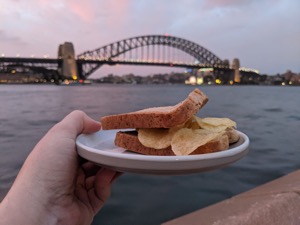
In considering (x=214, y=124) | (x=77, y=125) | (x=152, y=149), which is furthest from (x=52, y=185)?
(x=214, y=124)

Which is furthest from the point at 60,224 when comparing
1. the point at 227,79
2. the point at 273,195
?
the point at 227,79

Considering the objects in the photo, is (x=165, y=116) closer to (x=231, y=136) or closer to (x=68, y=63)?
(x=231, y=136)

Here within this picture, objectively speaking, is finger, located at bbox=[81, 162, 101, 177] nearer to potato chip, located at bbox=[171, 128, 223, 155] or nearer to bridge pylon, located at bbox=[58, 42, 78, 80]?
potato chip, located at bbox=[171, 128, 223, 155]

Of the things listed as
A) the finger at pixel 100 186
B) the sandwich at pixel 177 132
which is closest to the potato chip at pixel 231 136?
the sandwich at pixel 177 132

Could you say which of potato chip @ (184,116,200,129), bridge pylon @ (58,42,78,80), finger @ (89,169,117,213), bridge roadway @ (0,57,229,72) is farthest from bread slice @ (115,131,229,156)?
bridge pylon @ (58,42,78,80)

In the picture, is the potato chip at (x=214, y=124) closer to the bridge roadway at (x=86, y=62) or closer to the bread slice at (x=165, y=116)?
the bread slice at (x=165, y=116)
